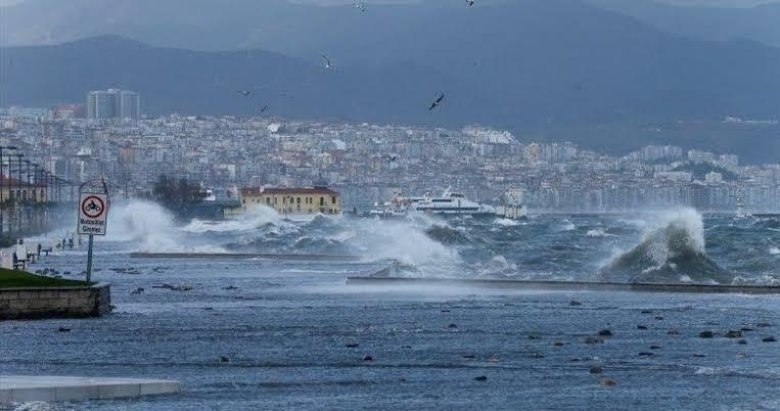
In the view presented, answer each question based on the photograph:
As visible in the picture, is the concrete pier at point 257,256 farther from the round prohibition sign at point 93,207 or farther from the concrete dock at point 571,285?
the round prohibition sign at point 93,207

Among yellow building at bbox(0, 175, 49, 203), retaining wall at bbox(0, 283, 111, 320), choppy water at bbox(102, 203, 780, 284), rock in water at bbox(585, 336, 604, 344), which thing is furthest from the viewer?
yellow building at bbox(0, 175, 49, 203)

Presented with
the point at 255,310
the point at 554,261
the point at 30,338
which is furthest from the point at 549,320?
the point at 554,261

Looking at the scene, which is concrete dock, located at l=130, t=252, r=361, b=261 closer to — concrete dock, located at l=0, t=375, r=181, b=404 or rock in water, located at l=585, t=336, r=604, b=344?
rock in water, located at l=585, t=336, r=604, b=344

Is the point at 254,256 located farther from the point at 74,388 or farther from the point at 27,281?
the point at 74,388

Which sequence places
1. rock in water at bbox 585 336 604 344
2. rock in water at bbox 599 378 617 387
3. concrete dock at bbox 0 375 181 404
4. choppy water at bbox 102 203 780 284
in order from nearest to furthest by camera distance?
concrete dock at bbox 0 375 181 404 → rock in water at bbox 599 378 617 387 → rock in water at bbox 585 336 604 344 → choppy water at bbox 102 203 780 284

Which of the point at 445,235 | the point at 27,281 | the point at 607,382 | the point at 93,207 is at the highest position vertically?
the point at 93,207

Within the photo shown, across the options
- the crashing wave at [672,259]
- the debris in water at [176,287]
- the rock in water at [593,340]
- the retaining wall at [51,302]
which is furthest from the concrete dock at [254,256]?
the rock in water at [593,340]

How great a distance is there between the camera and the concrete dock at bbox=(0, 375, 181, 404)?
28.5 meters

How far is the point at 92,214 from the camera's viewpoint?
48.6m

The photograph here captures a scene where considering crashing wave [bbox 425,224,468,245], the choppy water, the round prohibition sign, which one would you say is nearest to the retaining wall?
the round prohibition sign

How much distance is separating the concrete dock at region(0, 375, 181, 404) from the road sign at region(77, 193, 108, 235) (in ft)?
56.9

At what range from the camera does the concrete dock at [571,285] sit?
6084 cm

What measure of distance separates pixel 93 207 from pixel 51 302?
9.32 ft

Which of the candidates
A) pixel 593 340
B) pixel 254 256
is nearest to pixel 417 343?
pixel 593 340
